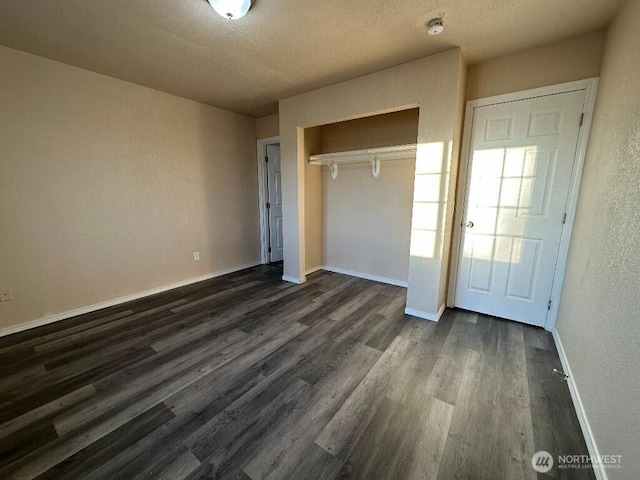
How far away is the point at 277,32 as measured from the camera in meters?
1.93

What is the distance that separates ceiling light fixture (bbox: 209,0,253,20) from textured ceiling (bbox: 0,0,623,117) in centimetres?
10

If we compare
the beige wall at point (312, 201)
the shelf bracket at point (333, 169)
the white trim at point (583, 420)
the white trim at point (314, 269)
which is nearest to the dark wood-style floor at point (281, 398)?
the white trim at point (583, 420)

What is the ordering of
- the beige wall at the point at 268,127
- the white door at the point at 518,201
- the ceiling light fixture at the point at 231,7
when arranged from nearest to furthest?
the ceiling light fixture at the point at 231,7
the white door at the point at 518,201
the beige wall at the point at 268,127

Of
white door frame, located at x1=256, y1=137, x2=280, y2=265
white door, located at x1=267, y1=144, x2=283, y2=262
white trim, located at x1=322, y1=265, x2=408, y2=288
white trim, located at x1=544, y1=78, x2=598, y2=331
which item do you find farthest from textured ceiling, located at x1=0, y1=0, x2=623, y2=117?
white trim, located at x1=322, y1=265, x2=408, y2=288

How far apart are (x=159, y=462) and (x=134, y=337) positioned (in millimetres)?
1410

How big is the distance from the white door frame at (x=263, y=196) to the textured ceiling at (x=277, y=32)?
1598 mm

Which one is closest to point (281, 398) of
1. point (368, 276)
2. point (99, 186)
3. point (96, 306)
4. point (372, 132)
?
point (368, 276)

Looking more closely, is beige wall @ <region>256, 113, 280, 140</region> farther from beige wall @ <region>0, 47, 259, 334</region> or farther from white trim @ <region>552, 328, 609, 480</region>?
white trim @ <region>552, 328, 609, 480</region>

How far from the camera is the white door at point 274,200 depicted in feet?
14.5

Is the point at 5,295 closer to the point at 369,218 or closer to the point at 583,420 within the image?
the point at 369,218

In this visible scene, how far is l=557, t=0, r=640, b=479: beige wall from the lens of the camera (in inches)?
41.2

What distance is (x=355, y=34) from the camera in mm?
1935

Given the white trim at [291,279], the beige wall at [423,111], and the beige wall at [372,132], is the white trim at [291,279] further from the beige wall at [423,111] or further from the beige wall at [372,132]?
the beige wall at [372,132]

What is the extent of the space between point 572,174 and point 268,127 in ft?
12.4
